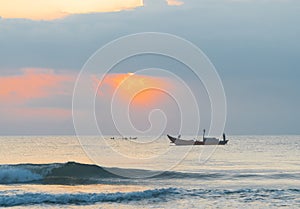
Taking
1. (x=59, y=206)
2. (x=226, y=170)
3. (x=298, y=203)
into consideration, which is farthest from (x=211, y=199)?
(x=226, y=170)

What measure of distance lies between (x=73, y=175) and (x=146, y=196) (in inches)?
514

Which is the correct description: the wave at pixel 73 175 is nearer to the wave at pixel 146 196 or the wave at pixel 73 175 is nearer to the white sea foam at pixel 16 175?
the white sea foam at pixel 16 175

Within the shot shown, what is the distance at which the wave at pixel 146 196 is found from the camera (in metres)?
25.1

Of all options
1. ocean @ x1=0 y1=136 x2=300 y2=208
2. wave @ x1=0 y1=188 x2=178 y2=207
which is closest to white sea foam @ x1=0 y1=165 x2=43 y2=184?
ocean @ x1=0 y1=136 x2=300 y2=208

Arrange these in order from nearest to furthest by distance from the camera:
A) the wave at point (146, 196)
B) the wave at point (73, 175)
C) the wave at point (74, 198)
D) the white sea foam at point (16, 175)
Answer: the wave at point (74, 198), the wave at point (146, 196), the white sea foam at point (16, 175), the wave at point (73, 175)

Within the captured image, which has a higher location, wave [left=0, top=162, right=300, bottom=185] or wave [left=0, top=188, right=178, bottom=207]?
wave [left=0, top=162, right=300, bottom=185]

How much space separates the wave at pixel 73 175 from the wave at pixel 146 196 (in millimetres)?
8554

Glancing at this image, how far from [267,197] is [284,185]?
241 inches

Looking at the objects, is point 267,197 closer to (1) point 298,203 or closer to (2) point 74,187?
(1) point 298,203

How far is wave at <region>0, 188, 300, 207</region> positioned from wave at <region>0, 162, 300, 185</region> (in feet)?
28.1

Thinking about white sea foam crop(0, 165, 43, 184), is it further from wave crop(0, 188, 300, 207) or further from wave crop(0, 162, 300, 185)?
wave crop(0, 188, 300, 207)

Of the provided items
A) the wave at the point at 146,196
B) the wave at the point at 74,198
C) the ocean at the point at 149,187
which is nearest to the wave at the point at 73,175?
the ocean at the point at 149,187

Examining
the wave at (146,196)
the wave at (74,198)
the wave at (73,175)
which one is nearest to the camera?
the wave at (74,198)

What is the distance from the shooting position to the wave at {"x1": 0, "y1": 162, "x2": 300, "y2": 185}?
36188mm
